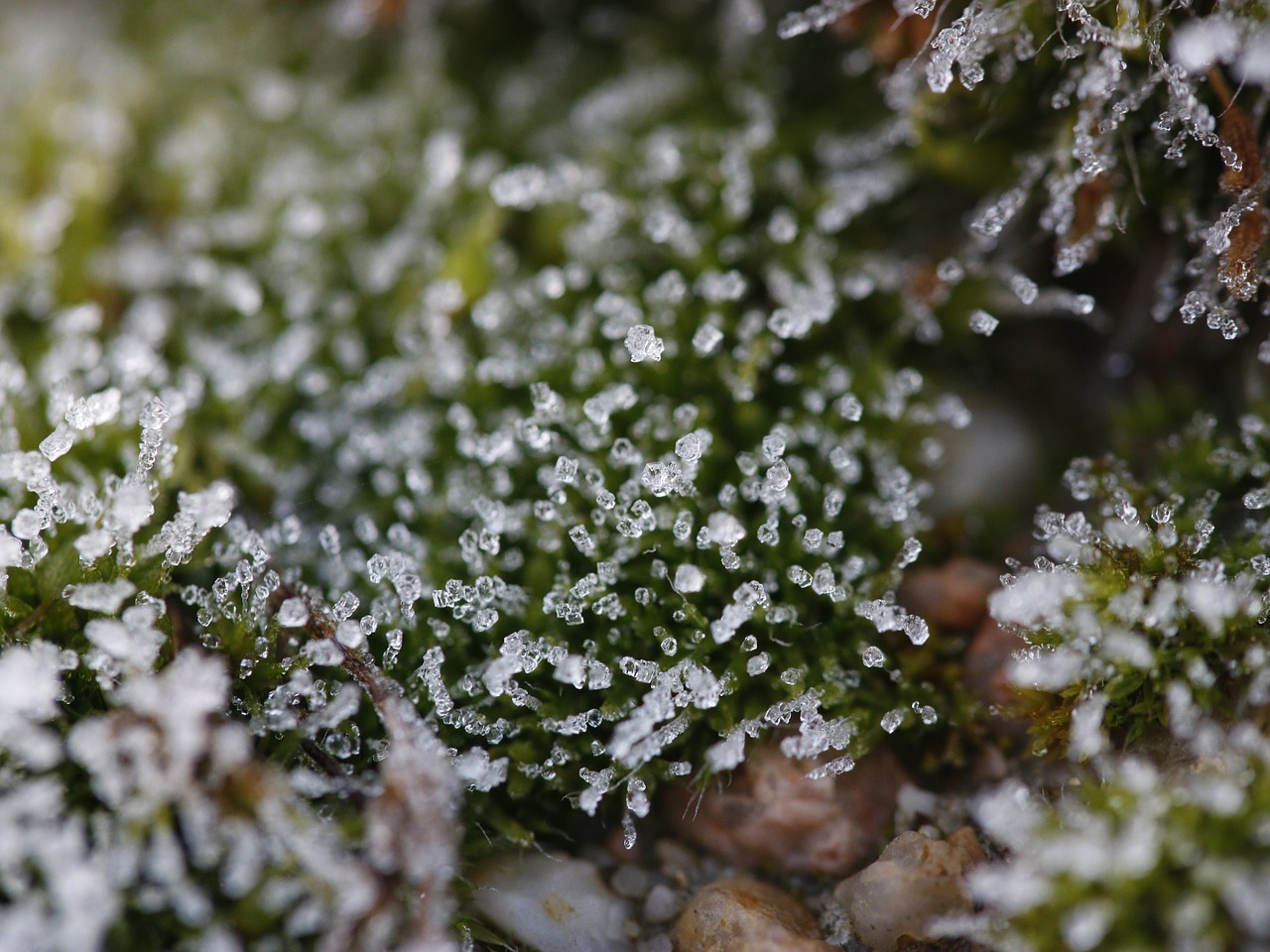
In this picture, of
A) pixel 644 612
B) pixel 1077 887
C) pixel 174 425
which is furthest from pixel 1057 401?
pixel 174 425

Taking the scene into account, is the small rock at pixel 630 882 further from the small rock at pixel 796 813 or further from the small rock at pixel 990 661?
the small rock at pixel 990 661

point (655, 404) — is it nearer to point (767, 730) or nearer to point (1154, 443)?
point (767, 730)

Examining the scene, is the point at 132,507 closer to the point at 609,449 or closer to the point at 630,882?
the point at 609,449

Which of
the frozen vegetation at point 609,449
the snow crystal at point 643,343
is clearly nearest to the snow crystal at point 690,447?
the frozen vegetation at point 609,449

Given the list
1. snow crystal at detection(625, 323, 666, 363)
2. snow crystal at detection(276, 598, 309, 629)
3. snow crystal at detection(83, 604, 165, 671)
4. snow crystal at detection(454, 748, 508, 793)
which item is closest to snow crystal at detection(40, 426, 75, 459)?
snow crystal at detection(83, 604, 165, 671)

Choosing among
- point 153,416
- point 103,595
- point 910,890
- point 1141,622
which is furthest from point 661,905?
point 153,416

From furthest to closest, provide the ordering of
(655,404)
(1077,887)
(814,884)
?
1. (655,404)
2. (814,884)
3. (1077,887)
